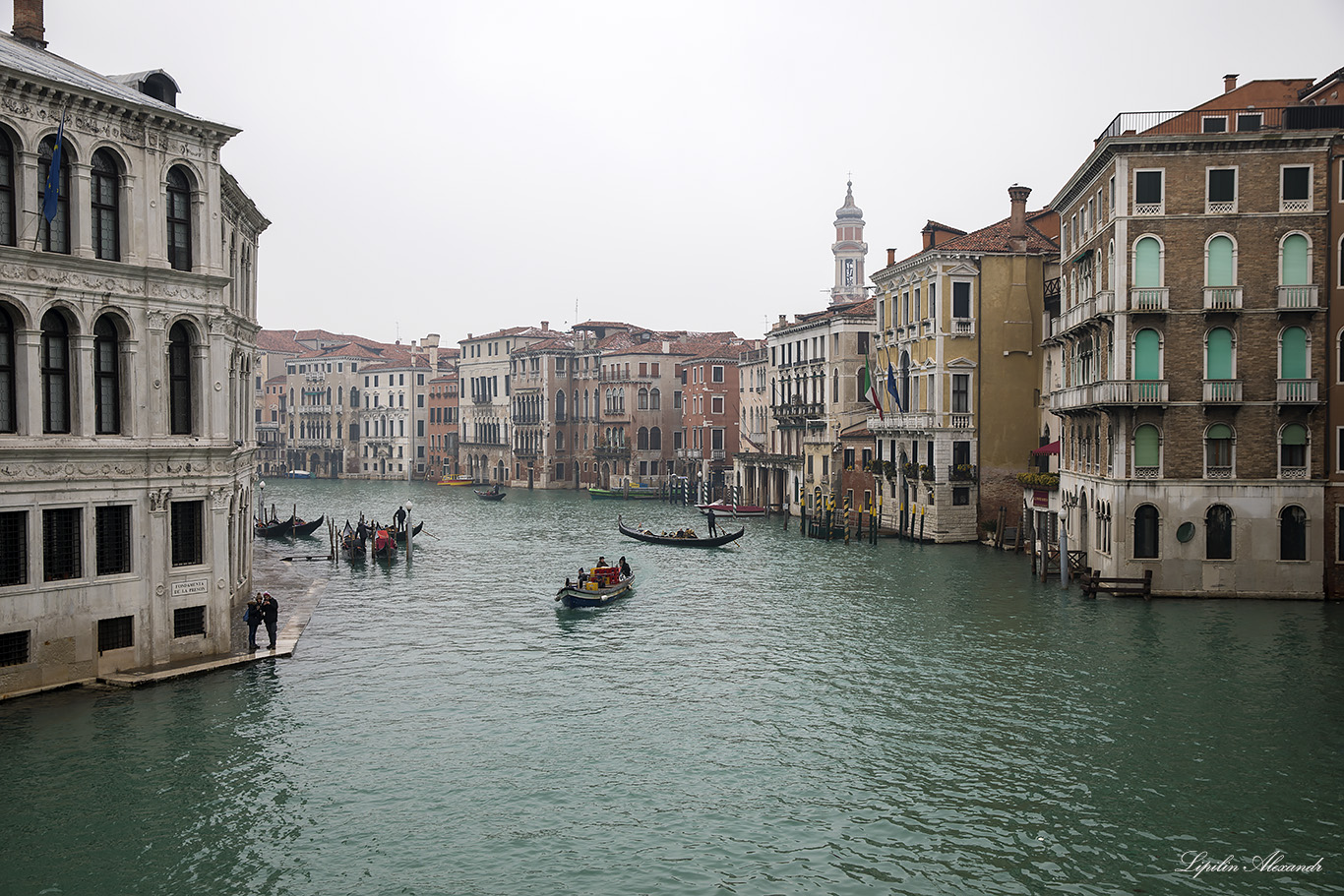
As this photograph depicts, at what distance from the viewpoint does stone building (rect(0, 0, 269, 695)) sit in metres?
17.9

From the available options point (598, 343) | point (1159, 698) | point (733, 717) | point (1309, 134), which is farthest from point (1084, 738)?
point (598, 343)

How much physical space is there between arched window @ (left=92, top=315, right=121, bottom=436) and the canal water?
463 centimetres

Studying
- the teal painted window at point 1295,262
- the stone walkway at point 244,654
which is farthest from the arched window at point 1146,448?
the stone walkway at point 244,654

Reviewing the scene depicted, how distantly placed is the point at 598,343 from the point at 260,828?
77036 millimetres

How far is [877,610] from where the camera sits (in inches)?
1185

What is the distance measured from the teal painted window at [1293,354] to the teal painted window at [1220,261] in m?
2.06

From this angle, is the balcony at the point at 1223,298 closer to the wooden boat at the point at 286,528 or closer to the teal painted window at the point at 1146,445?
the teal painted window at the point at 1146,445

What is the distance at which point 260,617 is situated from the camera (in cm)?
2230

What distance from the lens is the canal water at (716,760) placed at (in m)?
13.2

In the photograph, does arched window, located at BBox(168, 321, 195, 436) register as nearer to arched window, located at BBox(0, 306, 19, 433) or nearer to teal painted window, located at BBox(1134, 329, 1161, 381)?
arched window, located at BBox(0, 306, 19, 433)

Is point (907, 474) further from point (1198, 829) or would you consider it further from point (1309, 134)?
point (1198, 829)

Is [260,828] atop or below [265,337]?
below

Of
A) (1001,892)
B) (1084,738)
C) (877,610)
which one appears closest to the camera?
(1001,892)

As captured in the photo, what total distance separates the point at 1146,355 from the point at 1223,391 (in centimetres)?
211
